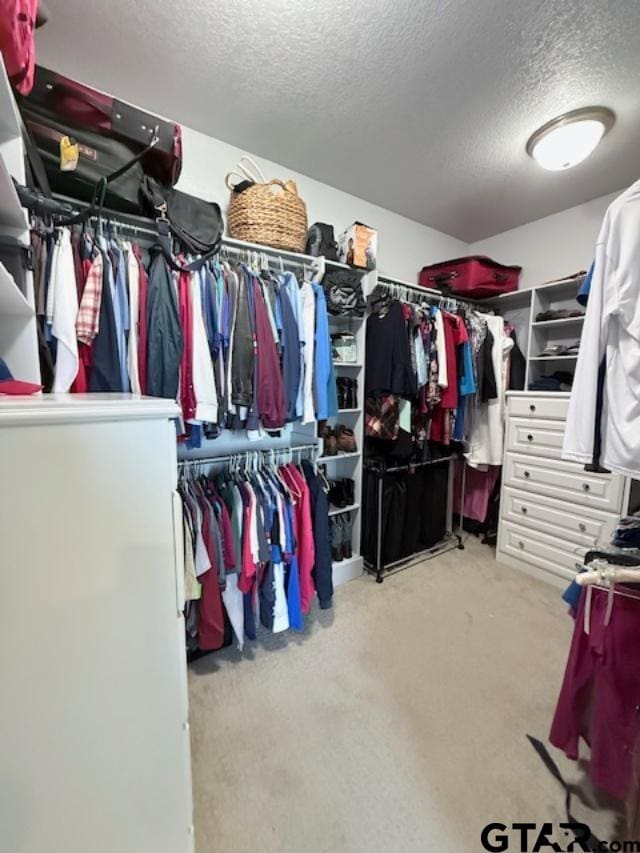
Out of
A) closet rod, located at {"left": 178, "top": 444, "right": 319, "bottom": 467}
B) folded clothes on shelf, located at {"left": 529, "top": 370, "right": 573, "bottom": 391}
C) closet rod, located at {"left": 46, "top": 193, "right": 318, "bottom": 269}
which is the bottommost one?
closet rod, located at {"left": 178, "top": 444, "right": 319, "bottom": 467}

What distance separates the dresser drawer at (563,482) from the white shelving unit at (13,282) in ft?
8.88

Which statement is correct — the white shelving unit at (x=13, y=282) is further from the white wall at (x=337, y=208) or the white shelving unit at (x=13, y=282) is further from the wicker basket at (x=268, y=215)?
the white wall at (x=337, y=208)

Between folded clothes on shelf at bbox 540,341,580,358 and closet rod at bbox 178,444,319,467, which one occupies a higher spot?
folded clothes on shelf at bbox 540,341,580,358

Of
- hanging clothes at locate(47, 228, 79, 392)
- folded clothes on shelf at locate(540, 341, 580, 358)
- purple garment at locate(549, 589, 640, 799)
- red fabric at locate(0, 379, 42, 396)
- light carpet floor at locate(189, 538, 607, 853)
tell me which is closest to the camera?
red fabric at locate(0, 379, 42, 396)

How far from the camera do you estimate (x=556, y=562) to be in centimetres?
223

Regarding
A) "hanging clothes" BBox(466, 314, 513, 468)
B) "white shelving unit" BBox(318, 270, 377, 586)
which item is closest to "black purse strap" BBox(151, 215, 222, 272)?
"white shelving unit" BBox(318, 270, 377, 586)

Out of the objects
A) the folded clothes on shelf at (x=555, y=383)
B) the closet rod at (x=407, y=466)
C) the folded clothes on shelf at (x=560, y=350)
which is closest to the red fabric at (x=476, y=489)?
the closet rod at (x=407, y=466)

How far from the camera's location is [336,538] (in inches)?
87.8

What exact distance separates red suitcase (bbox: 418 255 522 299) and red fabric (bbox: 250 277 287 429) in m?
1.75

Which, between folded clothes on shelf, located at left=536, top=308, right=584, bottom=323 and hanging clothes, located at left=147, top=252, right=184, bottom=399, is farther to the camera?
folded clothes on shelf, located at left=536, top=308, right=584, bottom=323

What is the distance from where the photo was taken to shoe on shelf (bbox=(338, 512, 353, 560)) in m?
2.27

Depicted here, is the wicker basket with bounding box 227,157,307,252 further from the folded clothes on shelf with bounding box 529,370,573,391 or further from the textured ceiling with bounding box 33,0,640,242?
the folded clothes on shelf with bounding box 529,370,573,391

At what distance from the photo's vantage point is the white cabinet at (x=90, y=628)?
0.54 m

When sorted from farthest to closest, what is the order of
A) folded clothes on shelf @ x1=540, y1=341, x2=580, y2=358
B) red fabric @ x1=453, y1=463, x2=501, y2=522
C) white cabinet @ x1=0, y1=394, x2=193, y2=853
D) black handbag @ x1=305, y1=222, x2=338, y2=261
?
red fabric @ x1=453, y1=463, x2=501, y2=522
folded clothes on shelf @ x1=540, y1=341, x2=580, y2=358
black handbag @ x1=305, y1=222, x2=338, y2=261
white cabinet @ x1=0, y1=394, x2=193, y2=853
